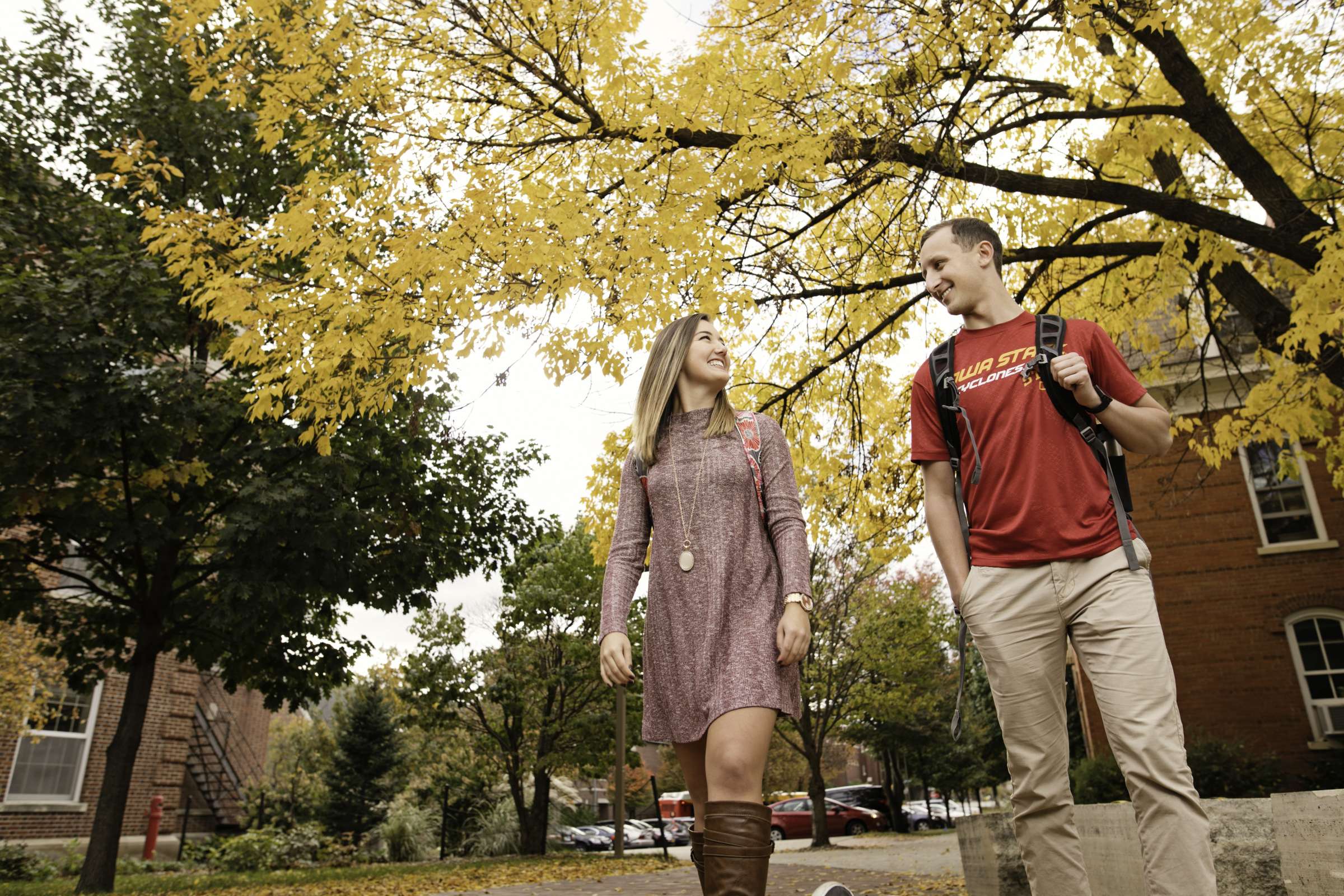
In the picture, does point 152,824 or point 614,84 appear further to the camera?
point 152,824

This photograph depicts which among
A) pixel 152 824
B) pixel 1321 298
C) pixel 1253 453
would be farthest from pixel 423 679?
pixel 1253 453

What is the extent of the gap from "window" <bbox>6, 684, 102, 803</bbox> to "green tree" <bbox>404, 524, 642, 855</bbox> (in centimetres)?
564

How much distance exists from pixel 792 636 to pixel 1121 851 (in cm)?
247

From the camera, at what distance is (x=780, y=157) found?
523cm

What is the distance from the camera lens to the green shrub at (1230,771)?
46.5ft

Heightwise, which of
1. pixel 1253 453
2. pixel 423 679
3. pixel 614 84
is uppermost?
pixel 1253 453

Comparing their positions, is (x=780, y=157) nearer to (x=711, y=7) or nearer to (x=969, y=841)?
(x=711, y=7)

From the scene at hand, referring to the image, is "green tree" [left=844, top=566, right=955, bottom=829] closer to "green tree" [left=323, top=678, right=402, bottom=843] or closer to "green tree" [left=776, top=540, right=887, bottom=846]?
"green tree" [left=776, top=540, right=887, bottom=846]

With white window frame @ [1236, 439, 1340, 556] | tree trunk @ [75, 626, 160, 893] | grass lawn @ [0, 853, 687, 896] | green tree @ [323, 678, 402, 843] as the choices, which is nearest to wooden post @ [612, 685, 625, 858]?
grass lawn @ [0, 853, 687, 896]

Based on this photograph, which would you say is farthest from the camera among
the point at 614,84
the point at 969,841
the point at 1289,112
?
the point at 1289,112

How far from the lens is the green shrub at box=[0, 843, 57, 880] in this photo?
1204 centimetres

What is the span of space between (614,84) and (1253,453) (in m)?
17.6

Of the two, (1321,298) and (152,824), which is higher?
(1321,298)

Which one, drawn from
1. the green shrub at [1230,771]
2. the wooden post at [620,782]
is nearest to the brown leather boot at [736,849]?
the wooden post at [620,782]
